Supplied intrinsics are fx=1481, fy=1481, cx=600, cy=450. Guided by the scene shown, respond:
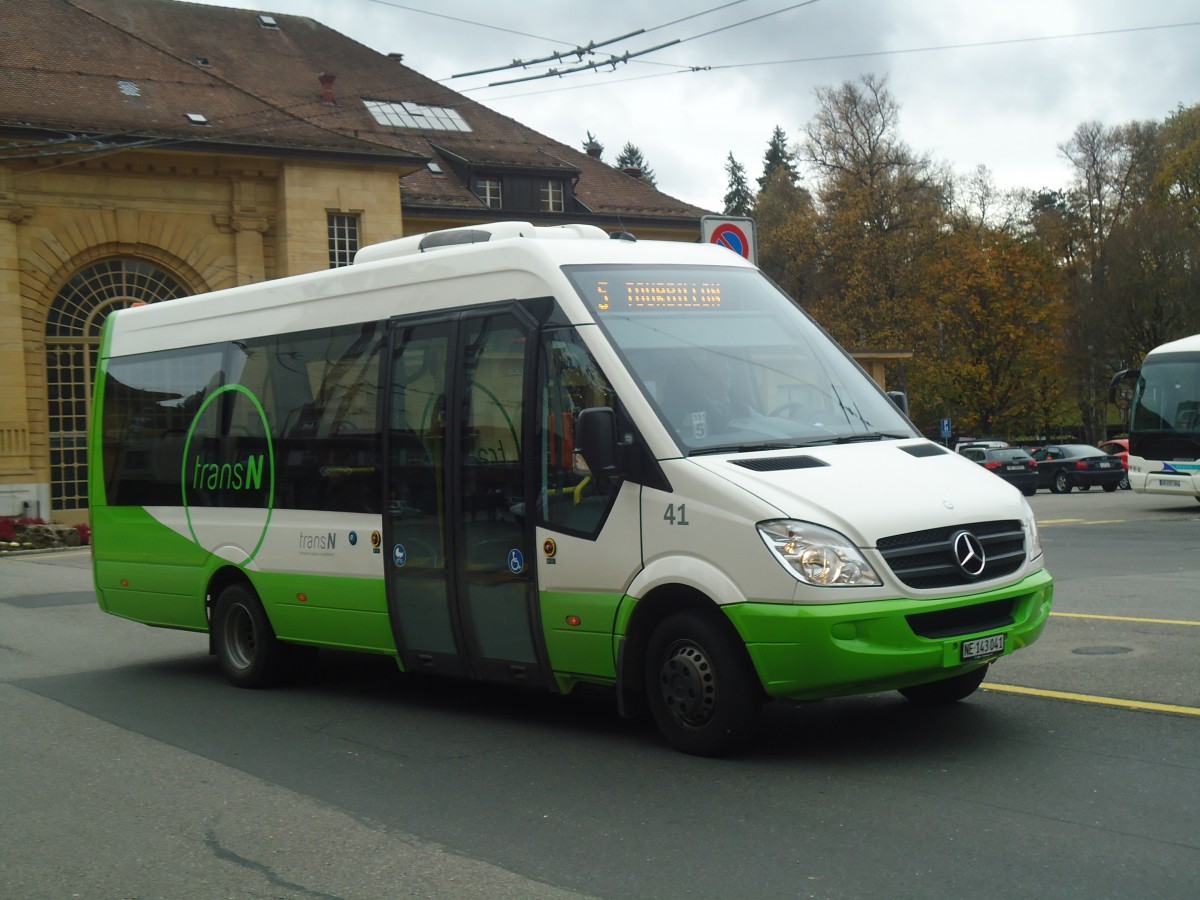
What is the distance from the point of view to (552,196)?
174 feet

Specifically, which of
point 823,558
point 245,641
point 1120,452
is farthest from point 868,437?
point 1120,452

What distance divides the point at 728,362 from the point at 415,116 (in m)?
46.1

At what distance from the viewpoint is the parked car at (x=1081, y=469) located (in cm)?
4341

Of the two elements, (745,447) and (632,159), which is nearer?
(745,447)

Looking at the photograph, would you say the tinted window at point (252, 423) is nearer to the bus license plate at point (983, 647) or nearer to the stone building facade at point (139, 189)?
the bus license plate at point (983, 647)

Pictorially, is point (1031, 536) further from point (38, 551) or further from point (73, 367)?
point (73, 367)

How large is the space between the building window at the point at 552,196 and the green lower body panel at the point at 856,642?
1838 inches

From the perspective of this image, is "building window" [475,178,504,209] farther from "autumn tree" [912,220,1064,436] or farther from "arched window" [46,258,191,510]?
"autumn tree" [912,220,1064,436]

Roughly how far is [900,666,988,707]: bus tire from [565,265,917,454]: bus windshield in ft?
4.50

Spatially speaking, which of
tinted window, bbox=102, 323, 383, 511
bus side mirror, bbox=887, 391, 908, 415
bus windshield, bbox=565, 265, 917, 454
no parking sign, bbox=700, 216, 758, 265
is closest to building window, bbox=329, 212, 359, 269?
no parking sign, bbox=700, 216, 758, 265

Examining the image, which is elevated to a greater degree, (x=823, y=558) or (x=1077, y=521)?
(x=823, y=558)

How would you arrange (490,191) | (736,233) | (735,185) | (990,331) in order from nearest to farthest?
(736,233) → (490,191) → (990,331) → (735,185)

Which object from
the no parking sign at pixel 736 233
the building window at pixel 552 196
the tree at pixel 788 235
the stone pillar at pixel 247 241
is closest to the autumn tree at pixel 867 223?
the tree at pixel 788 235

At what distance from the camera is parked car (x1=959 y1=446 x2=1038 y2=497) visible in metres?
42.7
